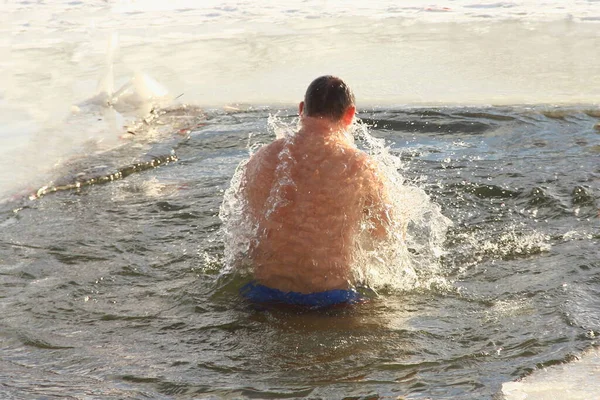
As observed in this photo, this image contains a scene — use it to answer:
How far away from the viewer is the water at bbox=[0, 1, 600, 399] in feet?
11.6

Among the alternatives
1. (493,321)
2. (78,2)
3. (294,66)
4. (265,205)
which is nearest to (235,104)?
(294,66)

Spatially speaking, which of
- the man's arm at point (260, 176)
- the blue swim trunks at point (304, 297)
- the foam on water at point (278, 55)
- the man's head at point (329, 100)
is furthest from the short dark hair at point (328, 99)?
the foam on water at point (278, 55)

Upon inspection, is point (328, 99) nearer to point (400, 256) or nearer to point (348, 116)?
point (348, 116)

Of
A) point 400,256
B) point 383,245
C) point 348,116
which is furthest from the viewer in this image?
point 400,256

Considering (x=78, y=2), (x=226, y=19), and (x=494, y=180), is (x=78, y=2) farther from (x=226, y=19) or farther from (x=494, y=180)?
(x=494, y=180)

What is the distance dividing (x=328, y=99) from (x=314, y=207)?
53 centimetres

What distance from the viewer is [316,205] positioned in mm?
4102

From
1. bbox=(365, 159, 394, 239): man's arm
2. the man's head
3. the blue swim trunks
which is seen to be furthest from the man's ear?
the blue swim trunks

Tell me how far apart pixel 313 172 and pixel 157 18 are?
911 centimetres

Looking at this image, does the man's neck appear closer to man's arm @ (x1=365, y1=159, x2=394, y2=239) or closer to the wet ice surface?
man's arm @ (x1=365, y1=159, x2=394, y2=239)

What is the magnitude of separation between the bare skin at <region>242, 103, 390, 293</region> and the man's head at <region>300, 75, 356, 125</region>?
0.03m

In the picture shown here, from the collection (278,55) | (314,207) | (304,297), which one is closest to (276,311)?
(304,297)

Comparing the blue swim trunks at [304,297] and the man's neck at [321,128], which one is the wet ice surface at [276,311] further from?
the man's neck at [321,128]

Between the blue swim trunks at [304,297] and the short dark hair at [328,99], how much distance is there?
2.84 feet
